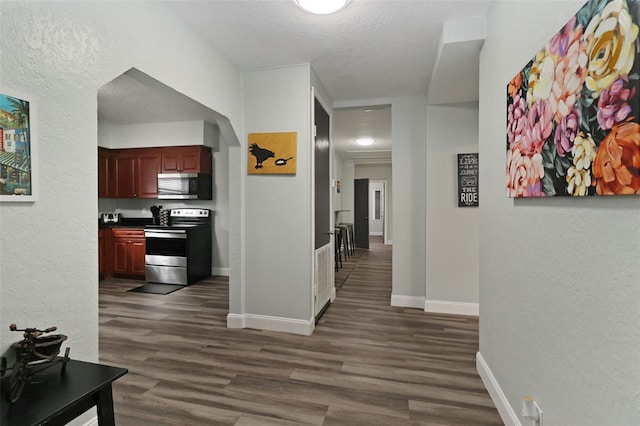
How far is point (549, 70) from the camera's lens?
124cm

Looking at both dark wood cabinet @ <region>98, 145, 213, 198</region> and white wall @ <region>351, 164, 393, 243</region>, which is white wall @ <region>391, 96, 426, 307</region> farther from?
white wall @ <region>351, 164, 393, 243</region>

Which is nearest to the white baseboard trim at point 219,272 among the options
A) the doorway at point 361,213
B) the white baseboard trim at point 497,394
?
the white baseboard trim at point 497,394

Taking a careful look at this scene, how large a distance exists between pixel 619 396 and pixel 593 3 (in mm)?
1180

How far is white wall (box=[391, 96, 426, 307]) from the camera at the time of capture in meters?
3.79

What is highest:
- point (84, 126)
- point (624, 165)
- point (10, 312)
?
point (84, 126)

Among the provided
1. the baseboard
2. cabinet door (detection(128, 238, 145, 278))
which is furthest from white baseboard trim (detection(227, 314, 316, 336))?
cabinet door (detection(128, 238, 145, 278))

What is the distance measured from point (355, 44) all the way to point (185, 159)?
365 cm

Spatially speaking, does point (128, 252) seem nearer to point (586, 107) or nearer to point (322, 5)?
point (322, 5)

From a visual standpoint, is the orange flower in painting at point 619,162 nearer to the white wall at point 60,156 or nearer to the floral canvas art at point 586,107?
the floral canvas art at point 586,107

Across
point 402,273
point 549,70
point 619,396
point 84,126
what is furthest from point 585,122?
point 402,273

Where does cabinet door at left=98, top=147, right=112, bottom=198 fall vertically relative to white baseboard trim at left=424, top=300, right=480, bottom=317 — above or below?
above

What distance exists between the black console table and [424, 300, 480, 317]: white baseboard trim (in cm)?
319

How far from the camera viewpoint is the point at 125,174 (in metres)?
5.44

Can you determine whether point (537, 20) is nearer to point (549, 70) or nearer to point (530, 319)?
point (549, 70)
